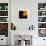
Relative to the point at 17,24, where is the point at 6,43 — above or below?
below

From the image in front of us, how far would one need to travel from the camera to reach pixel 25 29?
6.66 metres

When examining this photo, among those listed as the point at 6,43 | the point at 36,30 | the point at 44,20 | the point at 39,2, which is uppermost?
the point at 39,2

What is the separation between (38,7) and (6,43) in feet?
8.50

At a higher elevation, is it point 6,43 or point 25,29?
point 25,29

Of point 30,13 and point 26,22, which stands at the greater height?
point 30,13

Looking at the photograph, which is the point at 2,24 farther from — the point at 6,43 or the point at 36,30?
the point at 36,30

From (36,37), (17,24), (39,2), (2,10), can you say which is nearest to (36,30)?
(36,37)

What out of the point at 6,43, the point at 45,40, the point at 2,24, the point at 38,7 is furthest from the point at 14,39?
the point at 38,7

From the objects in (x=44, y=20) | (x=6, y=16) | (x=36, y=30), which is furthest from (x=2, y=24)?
(x=44, y=20)

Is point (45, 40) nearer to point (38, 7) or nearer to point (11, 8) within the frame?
point (38, 7)

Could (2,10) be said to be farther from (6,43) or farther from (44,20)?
(44,20)

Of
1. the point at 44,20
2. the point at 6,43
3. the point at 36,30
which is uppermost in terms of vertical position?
the point at 44,20

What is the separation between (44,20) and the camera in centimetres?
680

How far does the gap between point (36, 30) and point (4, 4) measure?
224 cm
